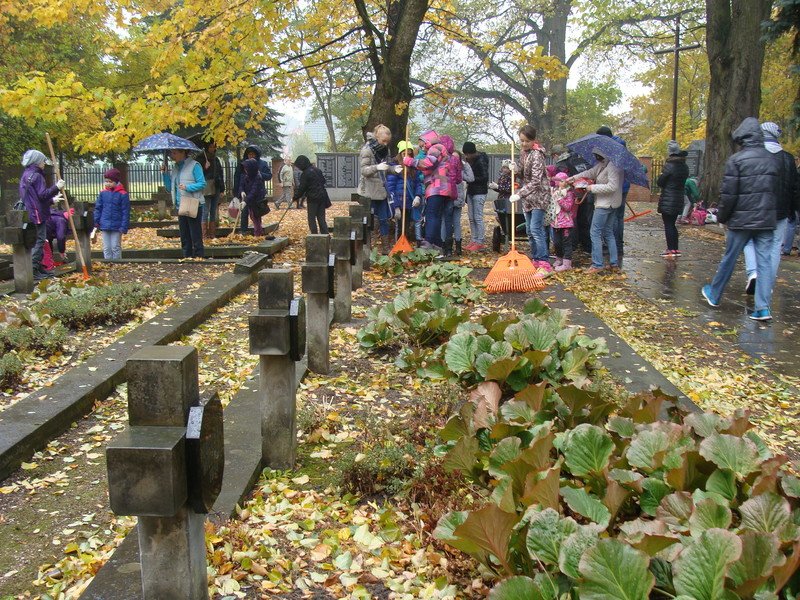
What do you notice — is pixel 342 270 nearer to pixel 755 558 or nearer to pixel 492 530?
pixel 492 530

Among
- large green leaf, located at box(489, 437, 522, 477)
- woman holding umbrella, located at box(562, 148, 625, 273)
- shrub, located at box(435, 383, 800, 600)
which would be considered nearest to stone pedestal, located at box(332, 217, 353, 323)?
shrub, located at box(435, 383, 800, 600)

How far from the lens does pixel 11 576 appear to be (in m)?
3.52

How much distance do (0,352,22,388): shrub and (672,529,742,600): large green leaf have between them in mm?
5179

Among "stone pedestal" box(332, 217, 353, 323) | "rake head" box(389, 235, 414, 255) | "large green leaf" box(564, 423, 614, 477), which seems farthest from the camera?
"rake head" box(389, 235, 414, 255)

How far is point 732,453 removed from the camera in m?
3.14

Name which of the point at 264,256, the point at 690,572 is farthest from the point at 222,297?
the point at 690,572

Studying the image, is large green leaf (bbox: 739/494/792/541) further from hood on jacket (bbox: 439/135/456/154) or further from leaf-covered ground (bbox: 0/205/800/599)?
hood on jacket (bbox: 439/135/456/154)

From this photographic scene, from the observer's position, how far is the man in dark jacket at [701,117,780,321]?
8242 millimetres

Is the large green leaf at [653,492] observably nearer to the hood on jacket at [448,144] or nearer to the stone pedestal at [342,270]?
the stone pedestal at [342,270]

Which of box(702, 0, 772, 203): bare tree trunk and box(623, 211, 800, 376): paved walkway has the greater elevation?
box(702, 0, 772, 203): bare tree trunk

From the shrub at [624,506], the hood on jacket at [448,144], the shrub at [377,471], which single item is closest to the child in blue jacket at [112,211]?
the hood on jacket at [448,144]

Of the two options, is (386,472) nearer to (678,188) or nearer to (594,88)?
(678,188)

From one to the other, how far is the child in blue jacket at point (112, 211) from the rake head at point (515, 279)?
19.8 feet

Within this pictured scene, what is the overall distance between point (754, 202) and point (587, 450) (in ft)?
19.4
